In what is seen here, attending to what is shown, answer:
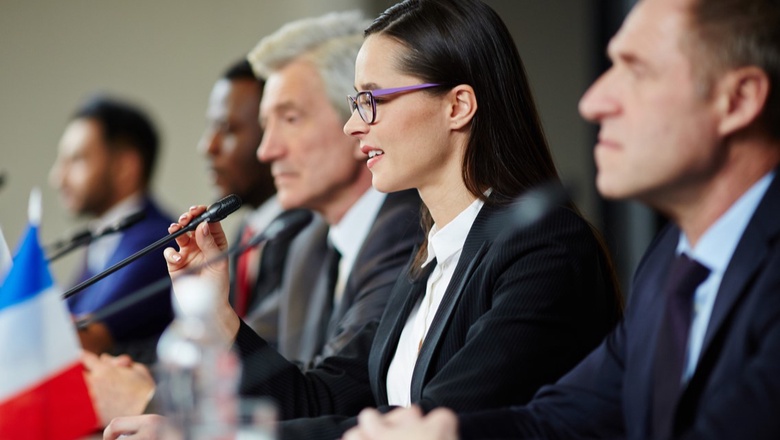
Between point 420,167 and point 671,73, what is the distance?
0.83m

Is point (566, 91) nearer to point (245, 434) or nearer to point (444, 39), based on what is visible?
point (444, 39)

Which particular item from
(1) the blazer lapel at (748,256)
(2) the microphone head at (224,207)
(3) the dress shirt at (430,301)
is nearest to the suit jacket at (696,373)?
(1) the blazer lapel at (748,256)

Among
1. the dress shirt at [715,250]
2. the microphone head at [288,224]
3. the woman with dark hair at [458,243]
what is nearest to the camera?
the dress shirt at [715,250]

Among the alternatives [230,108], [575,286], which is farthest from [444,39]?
[230,108]

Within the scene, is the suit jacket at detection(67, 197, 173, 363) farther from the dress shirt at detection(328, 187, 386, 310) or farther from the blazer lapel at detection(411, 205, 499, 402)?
the blazer lapel at detection(411, 205, 499, 402)

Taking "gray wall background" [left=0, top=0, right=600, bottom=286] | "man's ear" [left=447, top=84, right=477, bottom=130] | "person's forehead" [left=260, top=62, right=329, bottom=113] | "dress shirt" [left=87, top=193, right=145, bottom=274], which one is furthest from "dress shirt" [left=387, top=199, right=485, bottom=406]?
"gray wall background" [left=0, top=0, right=600, bottom=286]

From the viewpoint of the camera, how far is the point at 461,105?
213 cm

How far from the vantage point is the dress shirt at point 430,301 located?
209 centimetres

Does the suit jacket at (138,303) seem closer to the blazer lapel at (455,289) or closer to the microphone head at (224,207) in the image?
the microphone head at (224,207)

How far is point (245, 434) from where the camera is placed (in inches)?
50.4

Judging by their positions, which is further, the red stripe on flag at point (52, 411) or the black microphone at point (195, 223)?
the black microphone at point (195, 223)

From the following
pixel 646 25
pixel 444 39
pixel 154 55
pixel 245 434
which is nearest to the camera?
pixel 245 434

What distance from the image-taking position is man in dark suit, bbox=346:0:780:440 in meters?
1.30

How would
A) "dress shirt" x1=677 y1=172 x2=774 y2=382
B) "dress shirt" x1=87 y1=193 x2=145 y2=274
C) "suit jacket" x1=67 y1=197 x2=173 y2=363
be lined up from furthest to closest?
"dress shirt" x1=87 y1=193 x2=145 y2=274, "suit jacket" x1=67 y1=197 x2=173 y2=363, "dress shirt" x1=677 y1=172 x2=774 y2=382
